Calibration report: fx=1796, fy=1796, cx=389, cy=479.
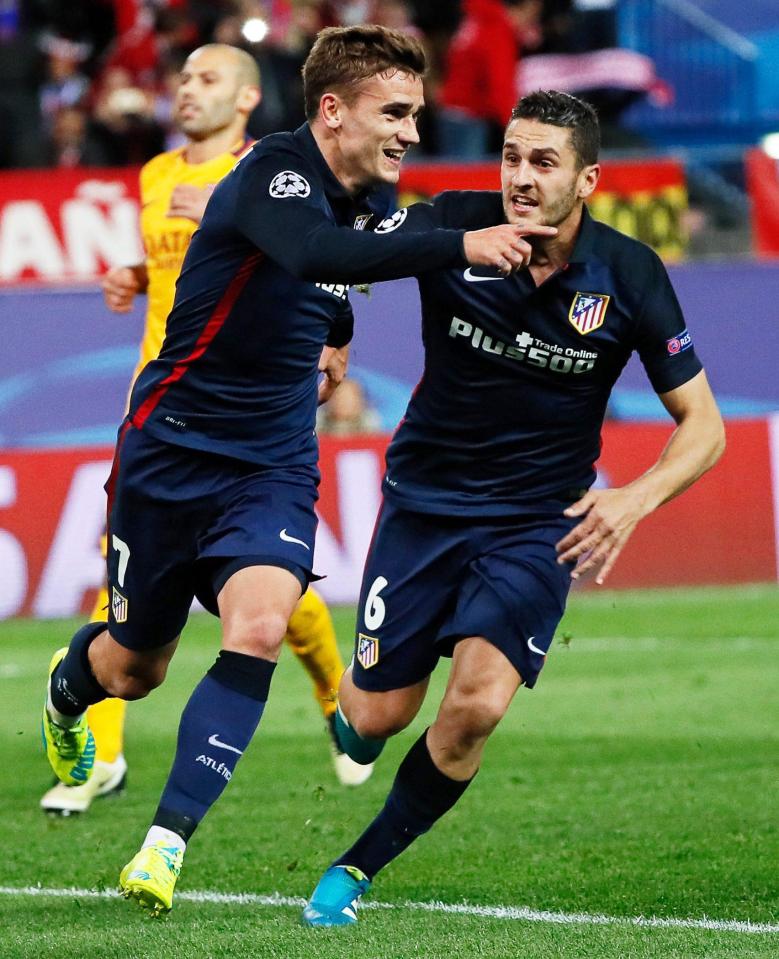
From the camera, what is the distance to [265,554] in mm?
5234

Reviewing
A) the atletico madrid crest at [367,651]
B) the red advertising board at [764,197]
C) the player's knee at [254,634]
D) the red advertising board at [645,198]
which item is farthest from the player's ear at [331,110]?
the red advertising board at [764,197]

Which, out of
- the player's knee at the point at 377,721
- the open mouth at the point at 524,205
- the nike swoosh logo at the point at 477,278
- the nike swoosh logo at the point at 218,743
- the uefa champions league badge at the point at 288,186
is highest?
the uefa champions league badge at the point at 288,186

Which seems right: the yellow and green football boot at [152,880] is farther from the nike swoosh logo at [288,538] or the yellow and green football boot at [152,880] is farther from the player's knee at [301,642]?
the player's knee at [301,642]

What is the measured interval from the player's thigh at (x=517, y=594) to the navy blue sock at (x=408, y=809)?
373 millimetres

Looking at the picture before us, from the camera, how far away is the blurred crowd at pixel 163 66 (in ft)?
53.9

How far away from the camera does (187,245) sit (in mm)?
7301

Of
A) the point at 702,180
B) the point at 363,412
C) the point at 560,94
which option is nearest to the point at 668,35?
the point at 702,180

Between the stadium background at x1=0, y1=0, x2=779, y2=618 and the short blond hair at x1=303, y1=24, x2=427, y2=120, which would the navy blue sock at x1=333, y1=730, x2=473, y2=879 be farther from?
the stadium background at x1=0, y1=0, x2=779, y2=618

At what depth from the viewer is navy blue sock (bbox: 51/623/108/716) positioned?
235 inches

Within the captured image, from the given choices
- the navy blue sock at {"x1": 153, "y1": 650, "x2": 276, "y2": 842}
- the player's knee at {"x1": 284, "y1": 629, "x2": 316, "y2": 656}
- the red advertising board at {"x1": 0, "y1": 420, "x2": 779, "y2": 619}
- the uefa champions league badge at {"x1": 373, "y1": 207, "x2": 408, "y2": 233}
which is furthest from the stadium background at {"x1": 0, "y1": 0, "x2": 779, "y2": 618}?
the navy blue sock at {"x1": 153, "y1": 650, "x2": 276, "y2": 842}

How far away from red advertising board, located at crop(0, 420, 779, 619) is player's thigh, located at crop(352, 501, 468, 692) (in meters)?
7.24

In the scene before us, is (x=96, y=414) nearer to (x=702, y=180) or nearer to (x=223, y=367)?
(x=702, y=180)

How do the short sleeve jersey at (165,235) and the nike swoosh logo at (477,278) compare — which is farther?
the short sleeve jersey at (165,235)

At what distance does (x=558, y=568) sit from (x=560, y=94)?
1412mm
